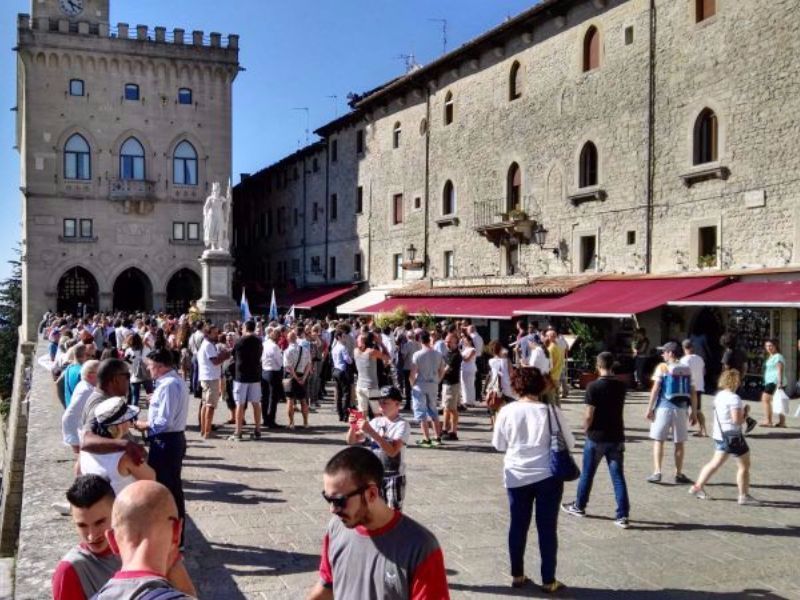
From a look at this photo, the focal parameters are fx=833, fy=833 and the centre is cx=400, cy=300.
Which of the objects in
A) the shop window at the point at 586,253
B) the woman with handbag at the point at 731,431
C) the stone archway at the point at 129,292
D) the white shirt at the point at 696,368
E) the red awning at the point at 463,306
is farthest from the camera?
the stone archway at the point at 129,292

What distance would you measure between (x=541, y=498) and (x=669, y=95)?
59.4ft

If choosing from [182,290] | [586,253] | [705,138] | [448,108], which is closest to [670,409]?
[705,138]

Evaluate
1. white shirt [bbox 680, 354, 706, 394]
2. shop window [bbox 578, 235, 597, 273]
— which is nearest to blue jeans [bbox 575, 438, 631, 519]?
white shirt [bbox 680, 354, 706, 394]

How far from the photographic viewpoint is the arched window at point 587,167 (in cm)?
2503

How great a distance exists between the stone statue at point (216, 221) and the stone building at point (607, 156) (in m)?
7.54

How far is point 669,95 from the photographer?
2200 centimetres

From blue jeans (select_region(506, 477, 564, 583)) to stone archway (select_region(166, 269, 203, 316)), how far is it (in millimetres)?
40893

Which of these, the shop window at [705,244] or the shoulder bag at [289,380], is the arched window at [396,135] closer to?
the shop window at [705,244]

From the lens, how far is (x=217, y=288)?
30.0 m

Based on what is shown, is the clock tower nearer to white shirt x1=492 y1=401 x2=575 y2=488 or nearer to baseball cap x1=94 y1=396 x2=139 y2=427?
baseball cap x1=94 y1=396 x2=139 y2=427

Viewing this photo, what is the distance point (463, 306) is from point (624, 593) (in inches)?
814

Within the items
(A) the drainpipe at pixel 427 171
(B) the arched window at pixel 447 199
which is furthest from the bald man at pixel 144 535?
(A) the drainpipe at pixel 427 171

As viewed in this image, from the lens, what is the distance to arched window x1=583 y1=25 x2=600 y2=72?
24578 millimetres

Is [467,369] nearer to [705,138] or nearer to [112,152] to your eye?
[705,138]
